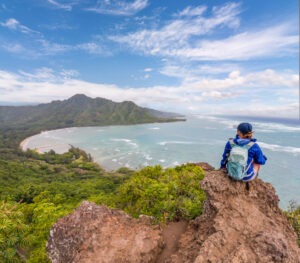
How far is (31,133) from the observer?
140625mm

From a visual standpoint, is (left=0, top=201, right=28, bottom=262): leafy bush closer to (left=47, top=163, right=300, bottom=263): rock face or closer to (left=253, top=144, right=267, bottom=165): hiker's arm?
(left=47, top=163, right=300, bottom=263): rock face

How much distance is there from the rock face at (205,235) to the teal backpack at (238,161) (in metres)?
0.41

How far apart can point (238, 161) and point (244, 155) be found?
0.17 metres

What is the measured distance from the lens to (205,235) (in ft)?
14.7

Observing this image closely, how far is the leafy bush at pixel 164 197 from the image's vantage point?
723 cm

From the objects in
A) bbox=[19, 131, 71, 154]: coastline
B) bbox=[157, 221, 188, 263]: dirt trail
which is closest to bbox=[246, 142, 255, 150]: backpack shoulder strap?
bbox=[157, 221, 188, 263]: dirt trail

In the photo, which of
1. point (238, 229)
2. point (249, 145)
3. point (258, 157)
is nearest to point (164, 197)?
point (238, 229)

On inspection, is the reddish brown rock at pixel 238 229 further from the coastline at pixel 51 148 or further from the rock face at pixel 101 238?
the coastline at pixel 51 148

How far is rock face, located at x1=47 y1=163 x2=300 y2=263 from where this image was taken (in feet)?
12.0

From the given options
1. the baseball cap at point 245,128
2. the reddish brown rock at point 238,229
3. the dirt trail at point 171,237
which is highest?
the baseball cap at point 245,128

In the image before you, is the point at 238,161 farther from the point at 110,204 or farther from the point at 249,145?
the point at 110,204

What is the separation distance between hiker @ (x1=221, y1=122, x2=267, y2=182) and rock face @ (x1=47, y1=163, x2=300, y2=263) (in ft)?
1.48

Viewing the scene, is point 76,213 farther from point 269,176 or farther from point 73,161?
point 73,161

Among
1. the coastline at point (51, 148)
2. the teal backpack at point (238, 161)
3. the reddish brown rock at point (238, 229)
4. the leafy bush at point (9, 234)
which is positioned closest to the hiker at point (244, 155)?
the teal backpack at point (238, 161)
